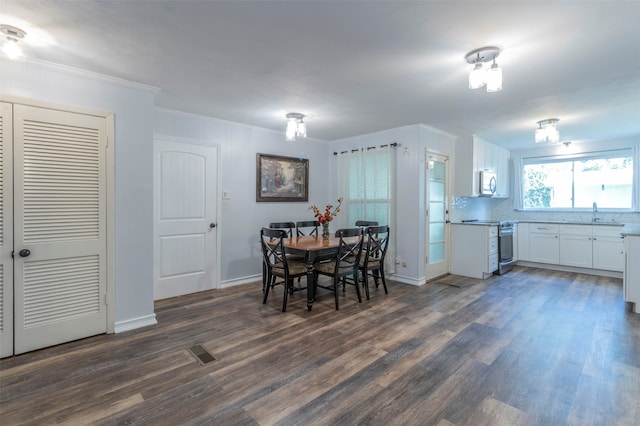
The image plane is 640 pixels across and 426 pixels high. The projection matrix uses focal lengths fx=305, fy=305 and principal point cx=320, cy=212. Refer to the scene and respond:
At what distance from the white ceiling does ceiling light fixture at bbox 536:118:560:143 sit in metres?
0.35

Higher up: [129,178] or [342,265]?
[129,178]

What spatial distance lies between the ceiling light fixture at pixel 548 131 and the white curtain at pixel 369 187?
1919 millimetres

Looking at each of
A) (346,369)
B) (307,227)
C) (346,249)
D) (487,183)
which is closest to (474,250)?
(487,183)

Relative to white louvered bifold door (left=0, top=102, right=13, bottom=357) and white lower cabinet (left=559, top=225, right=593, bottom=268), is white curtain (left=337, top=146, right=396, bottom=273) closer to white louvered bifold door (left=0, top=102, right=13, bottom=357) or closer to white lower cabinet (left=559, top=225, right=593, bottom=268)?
white lower cabinet (left=559, top=225, right=593, bottom=268)

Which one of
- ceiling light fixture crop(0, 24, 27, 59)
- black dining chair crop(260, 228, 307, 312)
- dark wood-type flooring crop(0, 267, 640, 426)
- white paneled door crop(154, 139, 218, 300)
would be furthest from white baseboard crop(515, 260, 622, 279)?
ceiling light fixture crop(0, 24, 27, 59)

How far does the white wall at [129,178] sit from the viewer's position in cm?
270

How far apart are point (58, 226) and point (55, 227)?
21mm

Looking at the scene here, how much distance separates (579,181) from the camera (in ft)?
18.9

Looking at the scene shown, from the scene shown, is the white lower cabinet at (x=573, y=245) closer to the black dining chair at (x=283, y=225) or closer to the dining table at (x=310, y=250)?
the dining table at (x=310, y=250)

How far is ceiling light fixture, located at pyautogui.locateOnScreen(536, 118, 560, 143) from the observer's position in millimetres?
4001

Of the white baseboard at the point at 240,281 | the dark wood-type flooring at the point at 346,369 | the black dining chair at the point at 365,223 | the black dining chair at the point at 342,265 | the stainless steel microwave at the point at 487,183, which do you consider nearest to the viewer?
the dark wood-type flooring at the point at 346,369

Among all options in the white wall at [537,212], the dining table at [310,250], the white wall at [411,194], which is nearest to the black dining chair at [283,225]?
the dining table at [310,250]

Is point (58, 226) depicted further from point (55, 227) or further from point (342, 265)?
point (342, 265)

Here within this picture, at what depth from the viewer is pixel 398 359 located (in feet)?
7.87
